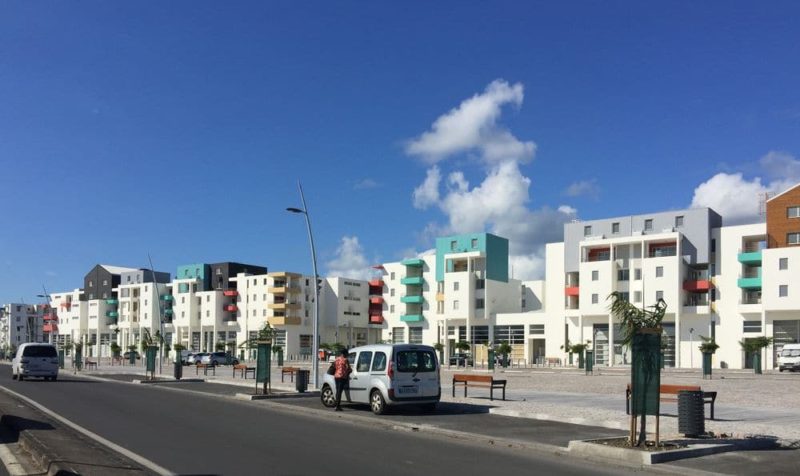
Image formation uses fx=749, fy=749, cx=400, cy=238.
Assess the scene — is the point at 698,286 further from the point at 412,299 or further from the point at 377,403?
the point at 377,403

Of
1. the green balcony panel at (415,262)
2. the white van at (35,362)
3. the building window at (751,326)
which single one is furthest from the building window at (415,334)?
the white van at (35,362)


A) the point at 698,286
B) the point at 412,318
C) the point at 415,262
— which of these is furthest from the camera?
the point at 415,262

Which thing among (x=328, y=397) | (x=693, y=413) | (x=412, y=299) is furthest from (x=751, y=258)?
(x=693, y=413)

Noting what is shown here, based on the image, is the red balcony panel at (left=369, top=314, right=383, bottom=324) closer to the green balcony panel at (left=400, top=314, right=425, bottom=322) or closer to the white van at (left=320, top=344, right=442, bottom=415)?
the green balcony panel at (left=400, top=314, right=425, bottom=322)

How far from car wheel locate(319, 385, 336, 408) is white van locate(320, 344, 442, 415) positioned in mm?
1090

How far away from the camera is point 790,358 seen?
58.3 metres

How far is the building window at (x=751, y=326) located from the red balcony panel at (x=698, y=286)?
4.73 m

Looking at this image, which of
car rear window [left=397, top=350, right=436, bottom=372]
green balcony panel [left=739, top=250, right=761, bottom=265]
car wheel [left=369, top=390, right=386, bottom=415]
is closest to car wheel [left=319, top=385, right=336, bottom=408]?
car wheel [left=369, top=390, right=386, bottom=415]

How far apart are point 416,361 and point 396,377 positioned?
78 cm

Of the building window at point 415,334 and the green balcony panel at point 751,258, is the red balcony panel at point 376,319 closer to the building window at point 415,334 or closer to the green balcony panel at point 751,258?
the building window at point 415,334

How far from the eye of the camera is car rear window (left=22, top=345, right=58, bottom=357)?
Answer: 39.8 meters

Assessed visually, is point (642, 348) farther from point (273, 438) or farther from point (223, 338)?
point (223, 338)

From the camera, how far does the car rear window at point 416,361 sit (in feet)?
66.3

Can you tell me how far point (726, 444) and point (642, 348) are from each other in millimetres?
2293
